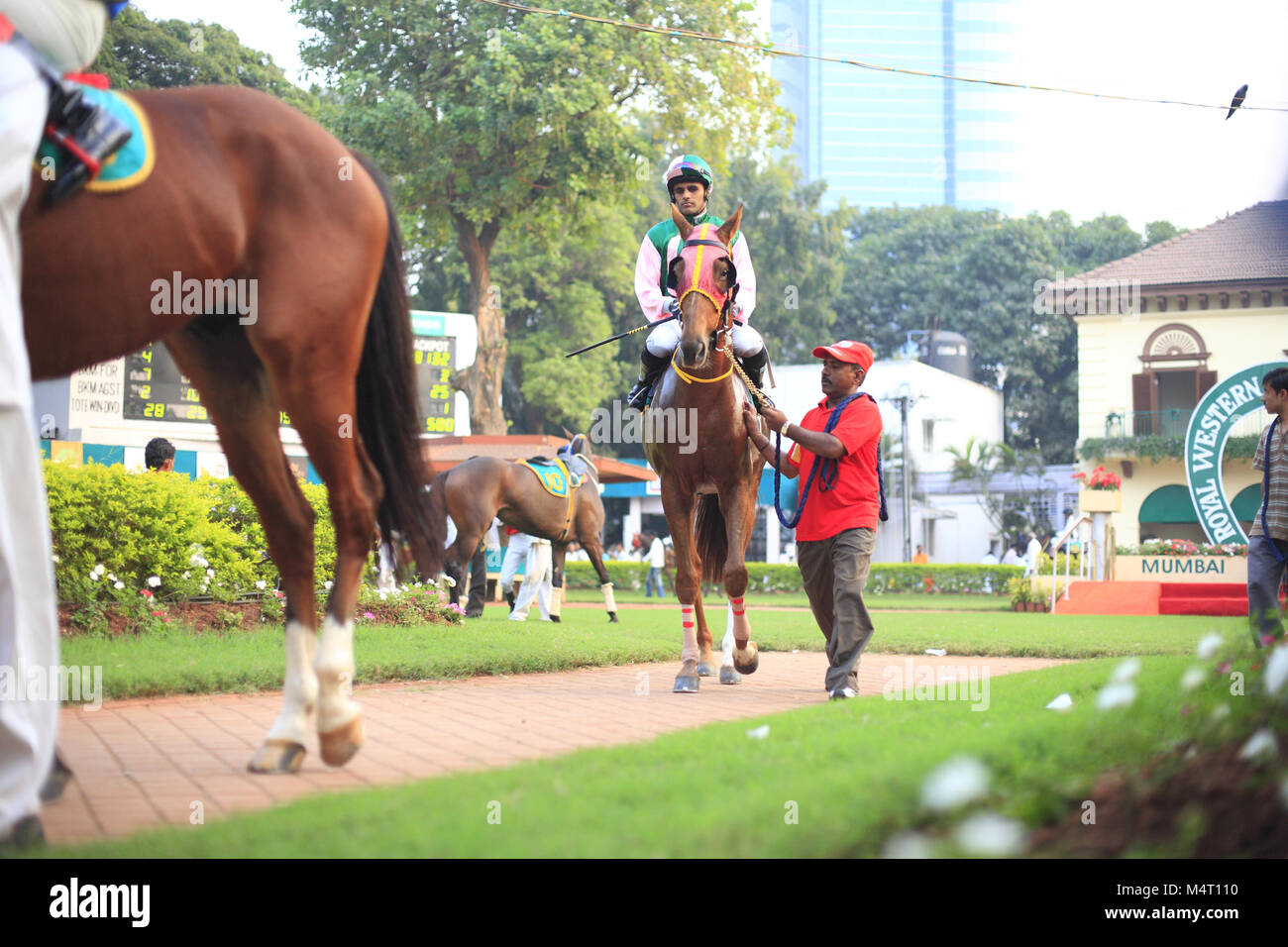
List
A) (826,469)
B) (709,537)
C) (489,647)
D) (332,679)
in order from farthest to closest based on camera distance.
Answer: (489,647) → (709,537) → (826,469) → (332,679)

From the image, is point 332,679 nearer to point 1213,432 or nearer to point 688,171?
point 688,171

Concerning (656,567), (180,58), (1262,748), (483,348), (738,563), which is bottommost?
(656,567)

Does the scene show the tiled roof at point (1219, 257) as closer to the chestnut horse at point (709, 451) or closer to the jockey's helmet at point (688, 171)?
the jockey's helmet at point (688, 171)

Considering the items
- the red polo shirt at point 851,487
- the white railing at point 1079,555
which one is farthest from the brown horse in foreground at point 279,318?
the white railing at point 1079,555

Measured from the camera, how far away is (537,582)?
15078 mm

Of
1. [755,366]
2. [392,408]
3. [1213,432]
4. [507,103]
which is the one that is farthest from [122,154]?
[507,103]

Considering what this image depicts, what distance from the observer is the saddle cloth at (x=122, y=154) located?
11.6 feet

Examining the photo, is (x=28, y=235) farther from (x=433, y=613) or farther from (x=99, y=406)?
(x=99, y=406)

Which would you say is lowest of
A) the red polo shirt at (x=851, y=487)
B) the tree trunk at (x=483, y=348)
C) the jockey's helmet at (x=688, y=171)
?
the red polo shirt at (x=851, y=487)

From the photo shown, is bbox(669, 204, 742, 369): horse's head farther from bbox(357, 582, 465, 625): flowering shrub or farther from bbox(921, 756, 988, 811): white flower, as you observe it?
bbox(357, 582, 465, 625): flowering shrub

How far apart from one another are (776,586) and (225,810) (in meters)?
32.7

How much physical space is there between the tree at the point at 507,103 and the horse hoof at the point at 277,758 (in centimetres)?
2151

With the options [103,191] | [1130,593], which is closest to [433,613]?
[103,191]

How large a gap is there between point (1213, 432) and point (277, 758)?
56.9 feet
